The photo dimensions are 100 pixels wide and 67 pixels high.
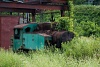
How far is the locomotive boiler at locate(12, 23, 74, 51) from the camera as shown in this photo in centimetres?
1391

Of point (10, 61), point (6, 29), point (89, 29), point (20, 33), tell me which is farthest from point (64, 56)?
point (89, 29)

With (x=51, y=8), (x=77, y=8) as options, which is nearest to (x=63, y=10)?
(x=51, y=8)

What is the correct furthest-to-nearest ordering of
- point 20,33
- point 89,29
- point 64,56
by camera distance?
point 89,29 → point 20,33 → point 64,56

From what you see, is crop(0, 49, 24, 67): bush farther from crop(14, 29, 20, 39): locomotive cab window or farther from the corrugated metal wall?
the corrugated metal wall

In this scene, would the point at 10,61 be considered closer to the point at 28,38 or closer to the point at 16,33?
the point at 28,38

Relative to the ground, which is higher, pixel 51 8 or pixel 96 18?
pixel 51 8

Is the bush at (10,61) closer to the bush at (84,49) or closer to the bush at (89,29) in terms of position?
the bush at (84,49)

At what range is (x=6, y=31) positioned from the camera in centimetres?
1766

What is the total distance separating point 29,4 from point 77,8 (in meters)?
17.0

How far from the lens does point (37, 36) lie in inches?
550

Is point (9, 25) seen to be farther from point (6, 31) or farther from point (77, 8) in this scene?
point (77, 8)

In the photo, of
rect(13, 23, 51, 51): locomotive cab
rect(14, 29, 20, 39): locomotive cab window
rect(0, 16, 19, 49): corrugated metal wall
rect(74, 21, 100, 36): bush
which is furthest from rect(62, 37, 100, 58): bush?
rect(74, 21, 100, 36): bush

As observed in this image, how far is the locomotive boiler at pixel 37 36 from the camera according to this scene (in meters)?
13.9

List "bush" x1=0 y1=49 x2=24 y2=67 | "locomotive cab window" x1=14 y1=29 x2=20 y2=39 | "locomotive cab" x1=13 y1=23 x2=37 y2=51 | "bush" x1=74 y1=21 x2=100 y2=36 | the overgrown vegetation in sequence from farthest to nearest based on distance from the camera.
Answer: "bush" x1=74 y1=21 x2=100 y2=36 < "locomotive cab window" x1=14 y1=29 x2=20 y2=39 < "locomotive cab" x1=13 y1=23 x2=37 y2=51 < "bush" x1=0 y1=49 x2=24 y2=67 < the overgrown vegetation
